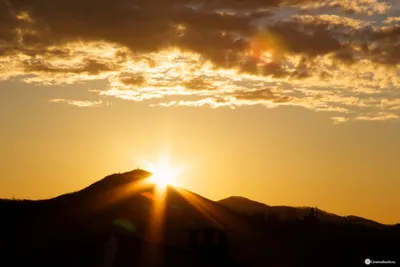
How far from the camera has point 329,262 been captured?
73.4m

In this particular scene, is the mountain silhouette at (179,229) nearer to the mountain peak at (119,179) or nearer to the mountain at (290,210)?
the mountain peak at (119,179)

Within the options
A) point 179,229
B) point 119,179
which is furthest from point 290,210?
point 179,229

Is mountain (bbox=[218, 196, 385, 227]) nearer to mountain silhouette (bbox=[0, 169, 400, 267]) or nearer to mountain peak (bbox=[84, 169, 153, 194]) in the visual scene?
mountain silhouette (bbox=[0, 169, 400, 267])

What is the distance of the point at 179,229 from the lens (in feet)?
220

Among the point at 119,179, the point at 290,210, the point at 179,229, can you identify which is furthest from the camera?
the point at 290,210

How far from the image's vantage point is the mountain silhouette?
54219 mm

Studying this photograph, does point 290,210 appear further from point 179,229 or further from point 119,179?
point 179,229

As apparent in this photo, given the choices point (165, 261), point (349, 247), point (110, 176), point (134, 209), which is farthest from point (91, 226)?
point (349, 247)

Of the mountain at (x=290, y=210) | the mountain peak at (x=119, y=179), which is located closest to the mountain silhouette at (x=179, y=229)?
the mountain peak at (x=119, y=179)

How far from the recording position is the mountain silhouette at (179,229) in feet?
178

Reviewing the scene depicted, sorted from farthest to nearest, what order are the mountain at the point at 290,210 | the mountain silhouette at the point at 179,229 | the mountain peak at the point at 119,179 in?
the mountain at the point at 290,210 → the mountain peak at the point at 119,179 → the mountain silhouette at the point at 179,229

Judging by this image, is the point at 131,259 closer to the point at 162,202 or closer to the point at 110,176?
the point at 162,202

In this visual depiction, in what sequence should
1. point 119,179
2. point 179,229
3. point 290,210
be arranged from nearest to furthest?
1. point 179,229
2. point 119,179
3. point 290,210

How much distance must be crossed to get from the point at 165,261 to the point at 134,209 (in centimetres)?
2739
